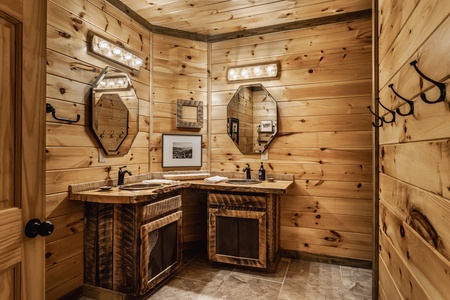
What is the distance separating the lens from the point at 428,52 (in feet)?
2.56

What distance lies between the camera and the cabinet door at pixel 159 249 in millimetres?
2066

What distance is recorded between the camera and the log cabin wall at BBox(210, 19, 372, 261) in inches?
107

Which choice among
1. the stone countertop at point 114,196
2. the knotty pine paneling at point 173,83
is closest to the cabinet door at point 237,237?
the stone countertop at point 114,196

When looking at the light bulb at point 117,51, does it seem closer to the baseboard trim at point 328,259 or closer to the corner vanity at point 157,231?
the corner vanity at point 157,231

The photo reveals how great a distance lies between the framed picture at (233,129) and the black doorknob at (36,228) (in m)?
2.38

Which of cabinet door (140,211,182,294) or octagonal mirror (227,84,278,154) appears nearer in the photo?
cabinet door (140,211,182,294)

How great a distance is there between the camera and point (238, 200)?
2.56m

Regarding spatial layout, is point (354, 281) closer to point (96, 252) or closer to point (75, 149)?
point (96, 252)

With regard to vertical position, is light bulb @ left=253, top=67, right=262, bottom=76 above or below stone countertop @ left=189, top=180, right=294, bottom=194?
above

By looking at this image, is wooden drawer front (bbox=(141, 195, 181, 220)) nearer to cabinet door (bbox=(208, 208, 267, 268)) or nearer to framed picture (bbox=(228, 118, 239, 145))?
cabinet door (bbox=(208, 208, 267, 268))

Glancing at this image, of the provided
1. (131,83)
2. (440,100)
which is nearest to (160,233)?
(131,83)

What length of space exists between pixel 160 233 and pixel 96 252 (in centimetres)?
50

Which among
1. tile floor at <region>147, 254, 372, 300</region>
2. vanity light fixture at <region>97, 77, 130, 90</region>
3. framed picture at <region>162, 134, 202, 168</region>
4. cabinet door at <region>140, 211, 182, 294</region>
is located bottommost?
tile floor at <region>147, 254, 372, 300</region>

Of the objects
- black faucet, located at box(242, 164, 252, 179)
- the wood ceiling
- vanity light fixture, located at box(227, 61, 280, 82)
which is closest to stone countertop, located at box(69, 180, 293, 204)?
black faucet, located at box(242, 164, 252, 179)
